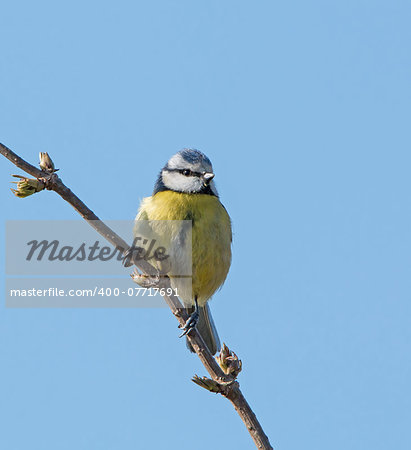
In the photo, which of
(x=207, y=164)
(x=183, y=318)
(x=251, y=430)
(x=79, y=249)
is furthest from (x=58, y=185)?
(x=207, y=164)

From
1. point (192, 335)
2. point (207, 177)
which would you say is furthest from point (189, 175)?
point (192, 335)

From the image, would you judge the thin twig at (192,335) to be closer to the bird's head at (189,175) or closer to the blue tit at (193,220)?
the blue tit at (193,220)

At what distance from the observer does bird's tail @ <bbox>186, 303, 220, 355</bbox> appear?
5426mm

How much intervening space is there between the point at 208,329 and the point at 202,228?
1219 mm

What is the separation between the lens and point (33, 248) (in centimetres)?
445

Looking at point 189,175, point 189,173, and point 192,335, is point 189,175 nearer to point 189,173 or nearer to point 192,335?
point 189,173

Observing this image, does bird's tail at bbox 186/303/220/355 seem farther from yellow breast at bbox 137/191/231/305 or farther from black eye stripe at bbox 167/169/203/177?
black eye stripe at bbox 167/169/203/177

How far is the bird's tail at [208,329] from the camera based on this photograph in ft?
17.8

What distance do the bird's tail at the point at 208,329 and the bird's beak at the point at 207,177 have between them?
45.4 inches

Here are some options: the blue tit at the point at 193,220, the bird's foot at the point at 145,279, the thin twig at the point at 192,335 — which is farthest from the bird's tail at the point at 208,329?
the thin twig at the point at 192,335

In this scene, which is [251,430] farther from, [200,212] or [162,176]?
[162,176]

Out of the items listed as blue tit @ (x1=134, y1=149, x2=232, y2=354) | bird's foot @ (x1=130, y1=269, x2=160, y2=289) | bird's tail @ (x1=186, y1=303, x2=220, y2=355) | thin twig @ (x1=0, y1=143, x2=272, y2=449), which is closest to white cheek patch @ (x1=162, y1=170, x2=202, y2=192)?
blue tit @ (x1=134, y1=149, x2=232, y2=354)

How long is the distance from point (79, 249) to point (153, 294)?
63cm

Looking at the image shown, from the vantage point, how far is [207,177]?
4969mm
